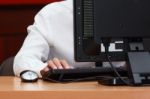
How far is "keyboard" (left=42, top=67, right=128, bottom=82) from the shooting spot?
4.77ft

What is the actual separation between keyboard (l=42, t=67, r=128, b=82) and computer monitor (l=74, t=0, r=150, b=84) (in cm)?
15

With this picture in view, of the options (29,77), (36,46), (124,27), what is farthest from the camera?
(36,46)

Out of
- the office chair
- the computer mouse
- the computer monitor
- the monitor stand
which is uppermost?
the computer monitor

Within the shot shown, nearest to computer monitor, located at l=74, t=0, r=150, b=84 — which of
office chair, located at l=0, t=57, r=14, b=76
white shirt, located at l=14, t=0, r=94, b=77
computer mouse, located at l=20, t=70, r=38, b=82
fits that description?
computer mouse, located at l=20, t=70, r=38, b=82

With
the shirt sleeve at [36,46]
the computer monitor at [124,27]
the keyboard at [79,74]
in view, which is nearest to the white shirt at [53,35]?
the shirt sleeve at [36,46]

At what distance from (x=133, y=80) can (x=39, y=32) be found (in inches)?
37.3

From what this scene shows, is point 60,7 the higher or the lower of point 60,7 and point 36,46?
the higher

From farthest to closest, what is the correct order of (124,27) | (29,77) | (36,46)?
(36,46) < (29,77) < (124,27)

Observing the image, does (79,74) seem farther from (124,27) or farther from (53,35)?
(53,35)

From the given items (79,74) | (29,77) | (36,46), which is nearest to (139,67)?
(79,74)

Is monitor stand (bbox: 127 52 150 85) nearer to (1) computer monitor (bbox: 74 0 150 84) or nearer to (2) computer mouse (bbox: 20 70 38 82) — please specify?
(1) computer monitor (bbox: 74 0 150 84)

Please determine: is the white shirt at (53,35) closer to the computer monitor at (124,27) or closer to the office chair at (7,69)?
the office chair at (7,69)

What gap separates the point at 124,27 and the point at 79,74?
1.05 feet

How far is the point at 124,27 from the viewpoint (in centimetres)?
126
